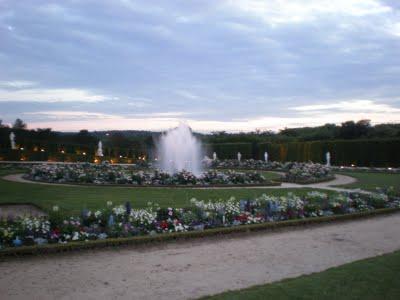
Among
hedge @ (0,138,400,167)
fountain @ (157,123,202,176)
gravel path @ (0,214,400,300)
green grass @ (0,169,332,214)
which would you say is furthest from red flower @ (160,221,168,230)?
hedge @ (0,138,400,167)

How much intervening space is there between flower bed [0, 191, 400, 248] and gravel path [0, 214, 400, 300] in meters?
0.50

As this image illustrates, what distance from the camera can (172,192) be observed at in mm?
13242

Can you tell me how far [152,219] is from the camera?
776 centimetres

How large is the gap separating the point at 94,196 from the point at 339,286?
8.35 meters

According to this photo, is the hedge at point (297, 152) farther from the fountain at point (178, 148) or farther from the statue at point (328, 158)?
the fountain at point (178, 148)

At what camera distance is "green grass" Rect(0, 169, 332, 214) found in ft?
33.7

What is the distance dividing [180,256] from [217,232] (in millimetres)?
1528

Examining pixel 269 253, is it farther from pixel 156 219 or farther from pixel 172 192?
pixel 172 192

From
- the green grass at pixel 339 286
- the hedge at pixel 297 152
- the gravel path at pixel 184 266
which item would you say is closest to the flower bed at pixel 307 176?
the hedge at pixel 297 152

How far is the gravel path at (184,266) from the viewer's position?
191 inches

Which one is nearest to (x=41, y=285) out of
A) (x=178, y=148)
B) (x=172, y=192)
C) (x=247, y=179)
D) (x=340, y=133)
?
(x=172, y=192)

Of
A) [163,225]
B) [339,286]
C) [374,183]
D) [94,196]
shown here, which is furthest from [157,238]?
[374,183]

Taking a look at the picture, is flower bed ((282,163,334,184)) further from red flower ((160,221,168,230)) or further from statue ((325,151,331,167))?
red flower ((160,221,168,230))

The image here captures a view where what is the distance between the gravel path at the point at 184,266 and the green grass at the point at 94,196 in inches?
121
